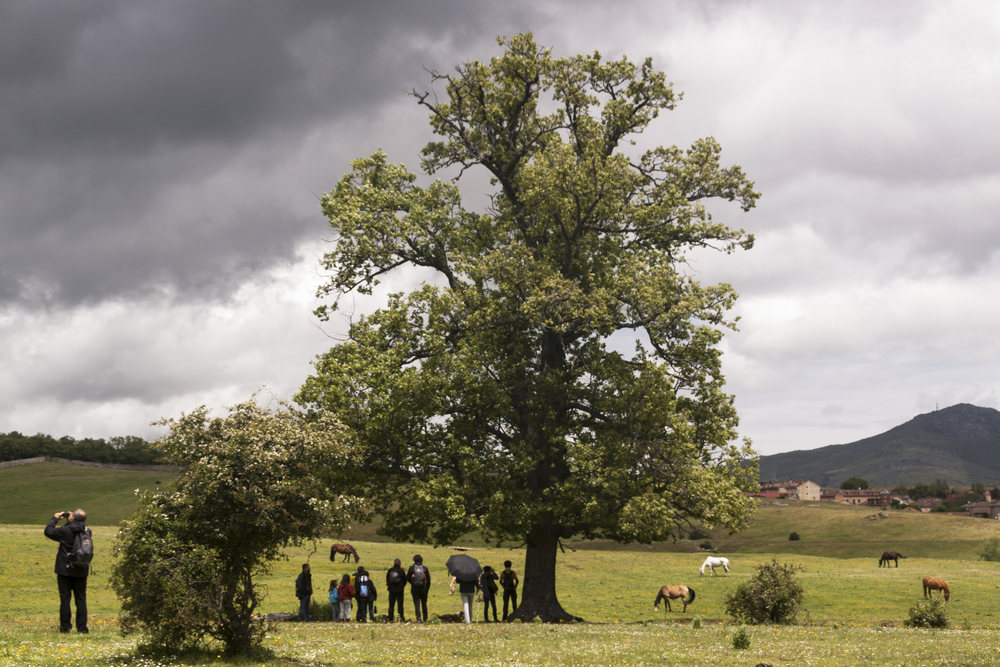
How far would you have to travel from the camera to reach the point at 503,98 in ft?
111

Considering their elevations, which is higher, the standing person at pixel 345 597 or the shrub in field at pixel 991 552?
the standing person at pixel 345 597

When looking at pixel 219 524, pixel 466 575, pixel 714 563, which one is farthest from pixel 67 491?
pixel 219 524

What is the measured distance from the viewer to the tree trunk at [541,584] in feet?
104

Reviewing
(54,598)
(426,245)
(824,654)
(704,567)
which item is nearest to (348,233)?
(426,245)

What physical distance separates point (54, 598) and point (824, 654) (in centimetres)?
3316

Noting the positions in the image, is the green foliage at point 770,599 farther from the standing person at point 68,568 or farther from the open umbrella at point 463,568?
the standing person at point 68,568

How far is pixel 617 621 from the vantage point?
3519cm

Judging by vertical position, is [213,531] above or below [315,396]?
below

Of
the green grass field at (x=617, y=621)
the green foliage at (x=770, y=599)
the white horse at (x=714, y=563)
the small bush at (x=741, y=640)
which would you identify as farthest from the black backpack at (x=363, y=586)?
the white horse at (x=714, y=563)

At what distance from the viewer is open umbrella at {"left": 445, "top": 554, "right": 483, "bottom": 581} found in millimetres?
28094

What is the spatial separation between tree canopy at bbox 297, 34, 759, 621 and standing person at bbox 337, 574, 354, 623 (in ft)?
9.10

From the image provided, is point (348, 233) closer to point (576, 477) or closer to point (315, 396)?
point (315, 396)

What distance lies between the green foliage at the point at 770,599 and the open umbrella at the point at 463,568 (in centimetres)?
1105

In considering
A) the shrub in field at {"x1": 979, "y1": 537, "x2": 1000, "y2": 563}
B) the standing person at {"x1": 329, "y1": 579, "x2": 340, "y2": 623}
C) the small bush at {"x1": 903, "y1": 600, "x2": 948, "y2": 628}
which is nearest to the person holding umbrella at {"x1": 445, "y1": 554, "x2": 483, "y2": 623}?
the standing person at {"x1": 329, "y1": 579, "x2": 340, "y2": 623}
